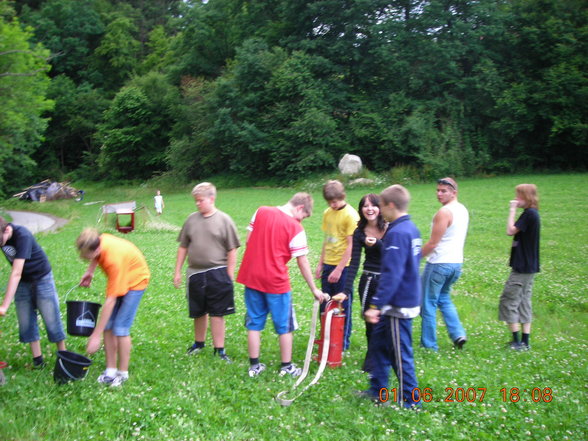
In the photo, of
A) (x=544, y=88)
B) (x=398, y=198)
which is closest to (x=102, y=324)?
(x=398, y=198)

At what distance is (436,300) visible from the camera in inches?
249

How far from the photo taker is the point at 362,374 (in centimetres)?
549

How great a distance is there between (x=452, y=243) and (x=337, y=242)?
139cm

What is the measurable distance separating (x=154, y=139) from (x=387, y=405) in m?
49.4

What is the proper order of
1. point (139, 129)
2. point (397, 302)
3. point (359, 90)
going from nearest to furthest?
point (397, 302)
point (359, 90)
point (139, 129)

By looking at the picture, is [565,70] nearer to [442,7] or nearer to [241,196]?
[442,7]

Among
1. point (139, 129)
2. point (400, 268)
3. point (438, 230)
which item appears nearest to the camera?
Answer: point (400, 268)

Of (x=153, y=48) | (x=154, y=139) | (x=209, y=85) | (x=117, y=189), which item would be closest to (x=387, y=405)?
(x=209, y=85)

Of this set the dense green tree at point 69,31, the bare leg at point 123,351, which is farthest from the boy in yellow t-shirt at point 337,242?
the dense green tree at point 69,31

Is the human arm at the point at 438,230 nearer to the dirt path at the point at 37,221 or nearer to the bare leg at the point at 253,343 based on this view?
the bare leg at the point at 253,343

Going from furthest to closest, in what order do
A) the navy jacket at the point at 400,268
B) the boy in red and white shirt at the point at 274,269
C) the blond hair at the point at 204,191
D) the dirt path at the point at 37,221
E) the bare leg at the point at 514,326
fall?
the dirt path at the point at 37,221 → the bare leg at the point at 514,326 → the blond hair at the point at 204,191 → the boy in red and white shirt at the point at 274,269 → the navy jacket at the point at 400,268

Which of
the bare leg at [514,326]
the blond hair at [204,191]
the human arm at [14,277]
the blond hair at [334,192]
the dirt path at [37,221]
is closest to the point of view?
the human arm at [14,277]

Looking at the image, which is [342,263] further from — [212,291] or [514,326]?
[514,326]

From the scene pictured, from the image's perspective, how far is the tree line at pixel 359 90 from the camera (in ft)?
113
